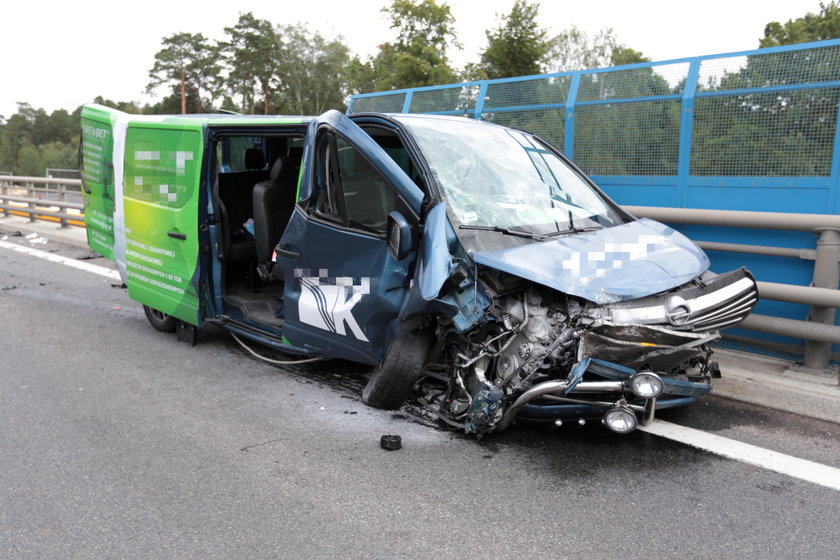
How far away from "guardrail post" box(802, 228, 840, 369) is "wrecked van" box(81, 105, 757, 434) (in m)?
1.12

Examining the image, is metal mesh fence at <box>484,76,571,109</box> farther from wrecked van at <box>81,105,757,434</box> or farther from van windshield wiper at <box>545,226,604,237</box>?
van windshield wiper at <box>545,226,604,237</box>

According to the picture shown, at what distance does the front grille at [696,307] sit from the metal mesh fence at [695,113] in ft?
7.19

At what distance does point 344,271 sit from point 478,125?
1.63 metres

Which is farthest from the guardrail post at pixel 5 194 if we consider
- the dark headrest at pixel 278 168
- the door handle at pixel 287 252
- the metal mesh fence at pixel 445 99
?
the door handle at pixel 287 252

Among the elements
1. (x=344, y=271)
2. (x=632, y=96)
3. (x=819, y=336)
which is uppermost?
(x=632, y=96)

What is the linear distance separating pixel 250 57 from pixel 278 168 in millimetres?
58030

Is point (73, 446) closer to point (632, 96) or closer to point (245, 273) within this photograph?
point (245, 273)

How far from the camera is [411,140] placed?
14.4 ft

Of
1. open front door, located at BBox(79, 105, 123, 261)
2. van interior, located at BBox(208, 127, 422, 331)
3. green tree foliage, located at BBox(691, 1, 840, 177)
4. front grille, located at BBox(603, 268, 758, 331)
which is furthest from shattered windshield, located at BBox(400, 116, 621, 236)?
open front door, located at BBox(79, 105, 123, 261)

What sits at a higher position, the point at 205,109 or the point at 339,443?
the point at 205,109

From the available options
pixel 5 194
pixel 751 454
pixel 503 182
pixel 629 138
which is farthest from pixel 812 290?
pixel 5 194

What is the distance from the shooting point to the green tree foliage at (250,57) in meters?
59.2

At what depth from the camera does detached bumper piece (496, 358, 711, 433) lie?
3.35 metres

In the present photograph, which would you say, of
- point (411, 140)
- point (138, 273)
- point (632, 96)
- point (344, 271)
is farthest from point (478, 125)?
point (138, 273)
